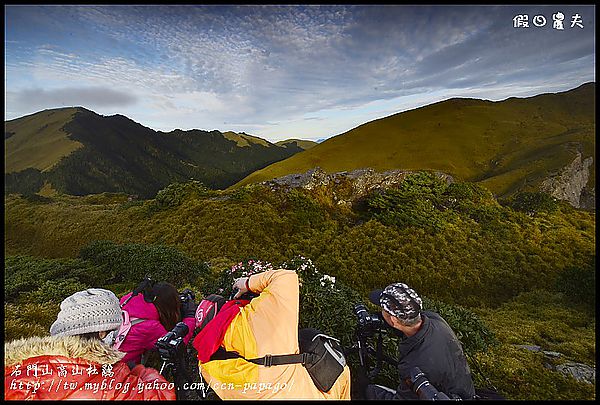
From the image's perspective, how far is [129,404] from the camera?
230cm

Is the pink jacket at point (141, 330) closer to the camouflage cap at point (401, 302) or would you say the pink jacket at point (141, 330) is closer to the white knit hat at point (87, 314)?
the white knit hat at point (87, 314)

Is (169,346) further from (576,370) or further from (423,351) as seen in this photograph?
(576,370)

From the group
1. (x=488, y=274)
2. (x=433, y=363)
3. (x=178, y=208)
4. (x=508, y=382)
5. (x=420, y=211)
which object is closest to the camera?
(x=433, y=363)

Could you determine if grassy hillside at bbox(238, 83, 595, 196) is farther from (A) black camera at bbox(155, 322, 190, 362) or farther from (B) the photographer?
(B) the photographer

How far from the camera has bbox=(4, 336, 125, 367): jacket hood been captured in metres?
2.21

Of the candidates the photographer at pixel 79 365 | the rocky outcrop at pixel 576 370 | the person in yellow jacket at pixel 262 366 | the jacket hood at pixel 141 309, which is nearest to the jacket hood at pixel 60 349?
the photographer at pixel 79 365

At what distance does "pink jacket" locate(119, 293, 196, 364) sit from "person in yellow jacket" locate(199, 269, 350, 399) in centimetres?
100

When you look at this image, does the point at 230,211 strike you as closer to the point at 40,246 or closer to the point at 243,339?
the point at 40,246

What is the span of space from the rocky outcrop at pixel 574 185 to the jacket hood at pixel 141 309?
21637mm

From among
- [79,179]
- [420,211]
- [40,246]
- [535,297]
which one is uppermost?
[79,179]

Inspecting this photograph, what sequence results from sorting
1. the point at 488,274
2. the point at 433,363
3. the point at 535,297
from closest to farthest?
the point at 433,363
the point at 535,297
the point at 488,274

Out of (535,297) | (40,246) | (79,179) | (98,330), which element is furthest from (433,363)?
(79,179)

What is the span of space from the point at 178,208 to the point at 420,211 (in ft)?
29.6

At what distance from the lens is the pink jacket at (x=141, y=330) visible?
10.4 ft
